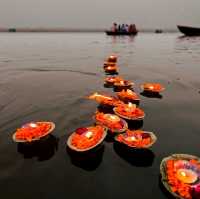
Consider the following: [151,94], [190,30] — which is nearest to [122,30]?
[190,30]

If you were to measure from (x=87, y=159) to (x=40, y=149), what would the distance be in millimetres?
1915

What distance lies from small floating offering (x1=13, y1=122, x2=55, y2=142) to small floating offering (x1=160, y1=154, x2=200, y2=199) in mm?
4403

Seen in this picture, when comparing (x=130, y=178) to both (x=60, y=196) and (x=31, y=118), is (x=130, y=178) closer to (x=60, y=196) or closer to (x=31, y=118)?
(x=60, y=196)

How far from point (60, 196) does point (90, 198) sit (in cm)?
86

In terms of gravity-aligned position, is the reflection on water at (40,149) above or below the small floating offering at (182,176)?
below

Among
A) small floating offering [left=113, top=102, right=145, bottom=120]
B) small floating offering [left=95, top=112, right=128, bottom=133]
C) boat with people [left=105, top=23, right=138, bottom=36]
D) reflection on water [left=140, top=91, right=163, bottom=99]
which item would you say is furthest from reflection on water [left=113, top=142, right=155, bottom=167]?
boat with people [left=105, top=23, right=138, bottom=36]

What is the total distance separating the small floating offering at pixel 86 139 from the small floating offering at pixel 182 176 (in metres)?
2.37

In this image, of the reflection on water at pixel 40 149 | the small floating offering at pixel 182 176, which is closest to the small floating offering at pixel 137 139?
the small floating offering at pixel 182 176

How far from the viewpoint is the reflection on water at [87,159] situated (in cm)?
811

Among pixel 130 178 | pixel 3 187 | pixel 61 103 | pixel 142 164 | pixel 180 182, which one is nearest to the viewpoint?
pixel 180 182

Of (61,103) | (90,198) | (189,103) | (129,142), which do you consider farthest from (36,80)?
(90,198)

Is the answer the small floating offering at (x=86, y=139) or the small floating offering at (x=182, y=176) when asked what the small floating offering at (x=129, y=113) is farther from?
the small floating offering at (x=182, y=176)

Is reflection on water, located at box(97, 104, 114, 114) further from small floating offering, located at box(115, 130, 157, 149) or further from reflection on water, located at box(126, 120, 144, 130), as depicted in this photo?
small floating offering, located at box(115, 130, 157, 149)

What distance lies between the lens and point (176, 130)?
1074cm
